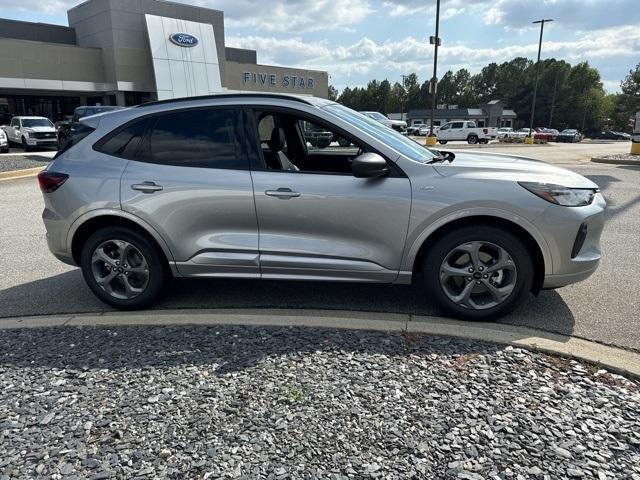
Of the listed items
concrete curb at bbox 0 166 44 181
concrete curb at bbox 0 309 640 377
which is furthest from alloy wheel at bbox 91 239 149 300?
concrete curb at bbox 0 166 44 181

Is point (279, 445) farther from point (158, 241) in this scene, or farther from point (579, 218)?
point (579, 218)

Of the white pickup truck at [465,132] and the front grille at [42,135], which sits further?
the white pickup truck at [465,132]

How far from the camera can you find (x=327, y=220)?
3.74m

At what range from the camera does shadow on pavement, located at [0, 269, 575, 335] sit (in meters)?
4.05

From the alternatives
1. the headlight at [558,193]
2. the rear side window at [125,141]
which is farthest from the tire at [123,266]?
the headlight at [558,193]

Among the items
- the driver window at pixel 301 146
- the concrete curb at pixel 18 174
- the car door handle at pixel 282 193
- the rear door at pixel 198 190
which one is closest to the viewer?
the car door handle at pixel 282 193

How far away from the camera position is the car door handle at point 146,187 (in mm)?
3914

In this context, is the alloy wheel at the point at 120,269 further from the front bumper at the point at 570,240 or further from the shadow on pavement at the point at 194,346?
the front bumper at the point at 570,240

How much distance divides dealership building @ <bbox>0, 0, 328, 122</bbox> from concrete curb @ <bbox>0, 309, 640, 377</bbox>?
40.2 m

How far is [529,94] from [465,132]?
70.5 m

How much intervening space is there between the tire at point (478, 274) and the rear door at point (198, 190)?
4.68ft

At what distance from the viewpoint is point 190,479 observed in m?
2.16

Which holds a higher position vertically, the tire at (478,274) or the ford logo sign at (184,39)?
the ford logo sign at (184,39)

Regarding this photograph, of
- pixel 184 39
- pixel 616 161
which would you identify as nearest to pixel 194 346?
pixel 616 161
